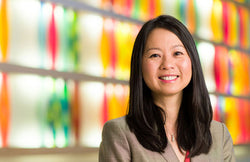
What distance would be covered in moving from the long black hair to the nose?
7 centimetres

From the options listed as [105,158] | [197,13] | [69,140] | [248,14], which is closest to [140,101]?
[105,158]

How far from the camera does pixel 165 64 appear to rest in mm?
1286

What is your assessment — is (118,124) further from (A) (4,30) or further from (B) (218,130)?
(A) (4,30)

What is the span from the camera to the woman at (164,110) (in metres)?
1.26

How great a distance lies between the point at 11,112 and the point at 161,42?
1323 millimetres

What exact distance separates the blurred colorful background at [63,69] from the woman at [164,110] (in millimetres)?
1206

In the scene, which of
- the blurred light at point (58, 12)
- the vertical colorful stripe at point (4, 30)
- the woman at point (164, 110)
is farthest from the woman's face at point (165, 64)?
the blurred light at point (58, 12)

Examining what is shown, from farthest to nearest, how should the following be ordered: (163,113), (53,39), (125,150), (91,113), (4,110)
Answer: (91,113) < (53,39) < (4,110) < (163,113) < (125,150)

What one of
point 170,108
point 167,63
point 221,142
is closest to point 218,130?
point 221,142

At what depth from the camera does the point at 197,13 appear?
3.84 meters

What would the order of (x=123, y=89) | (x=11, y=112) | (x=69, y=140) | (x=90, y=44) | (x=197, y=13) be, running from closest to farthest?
(x=11, y=112), (x=69, y=140), (x=90, y=44), (x=123, y=89), (x=197, y=13)

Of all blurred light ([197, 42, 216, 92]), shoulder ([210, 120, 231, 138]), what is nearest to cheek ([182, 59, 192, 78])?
shoulder ([210, 120, 231, 138])

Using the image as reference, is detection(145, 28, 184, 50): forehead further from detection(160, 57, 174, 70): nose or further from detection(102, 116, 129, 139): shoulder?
detection(102, 116, 129, 139): shoulder

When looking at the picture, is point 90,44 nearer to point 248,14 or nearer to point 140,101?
point 140,101
